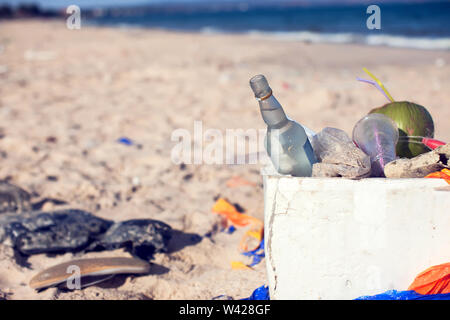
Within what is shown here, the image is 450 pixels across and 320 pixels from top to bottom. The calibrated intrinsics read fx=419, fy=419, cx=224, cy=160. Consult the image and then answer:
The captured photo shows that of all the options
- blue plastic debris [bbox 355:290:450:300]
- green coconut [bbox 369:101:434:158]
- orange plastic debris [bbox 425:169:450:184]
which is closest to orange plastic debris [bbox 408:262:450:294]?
blue plastic debris [bbox 355:290:450:300]

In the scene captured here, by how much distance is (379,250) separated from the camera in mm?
1447

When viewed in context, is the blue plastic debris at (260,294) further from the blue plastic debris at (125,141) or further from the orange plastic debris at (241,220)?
the blue plastic debris at (125,141)

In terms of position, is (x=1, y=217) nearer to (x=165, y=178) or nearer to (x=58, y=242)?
(x=58, y=242)

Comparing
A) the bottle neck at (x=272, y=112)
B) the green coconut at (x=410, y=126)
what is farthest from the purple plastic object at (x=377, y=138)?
the bottle neck at (x=272, y=112)

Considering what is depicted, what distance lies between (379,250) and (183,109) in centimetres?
365

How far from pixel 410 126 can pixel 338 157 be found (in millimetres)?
454

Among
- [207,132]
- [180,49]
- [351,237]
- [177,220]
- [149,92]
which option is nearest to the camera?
[351,237]

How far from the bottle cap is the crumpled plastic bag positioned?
0.32m

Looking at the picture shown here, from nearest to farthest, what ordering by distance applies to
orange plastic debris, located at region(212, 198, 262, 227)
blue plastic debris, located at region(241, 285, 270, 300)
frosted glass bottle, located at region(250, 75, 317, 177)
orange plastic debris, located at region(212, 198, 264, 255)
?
frosted glass bottle, located at region(250, 75, 317, 177) < blue plastic debris, located at region(241, 285, 270, 300) < orange plastic debris, located at region(212, 198, 264, 255) < orange plastic debris, located at region(212, 198, 262, 227)

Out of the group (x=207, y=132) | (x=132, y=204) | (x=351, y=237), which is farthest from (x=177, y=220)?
(x=207, y=132)

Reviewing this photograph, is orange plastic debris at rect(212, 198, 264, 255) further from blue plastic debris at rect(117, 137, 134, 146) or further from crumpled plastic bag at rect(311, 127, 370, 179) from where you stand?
blue plastic debris at rect(117, 137, 134, 146)

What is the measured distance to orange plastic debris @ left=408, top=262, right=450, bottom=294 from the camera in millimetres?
1447

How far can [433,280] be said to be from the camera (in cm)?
145

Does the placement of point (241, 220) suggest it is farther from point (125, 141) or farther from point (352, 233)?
point (125, 141)
